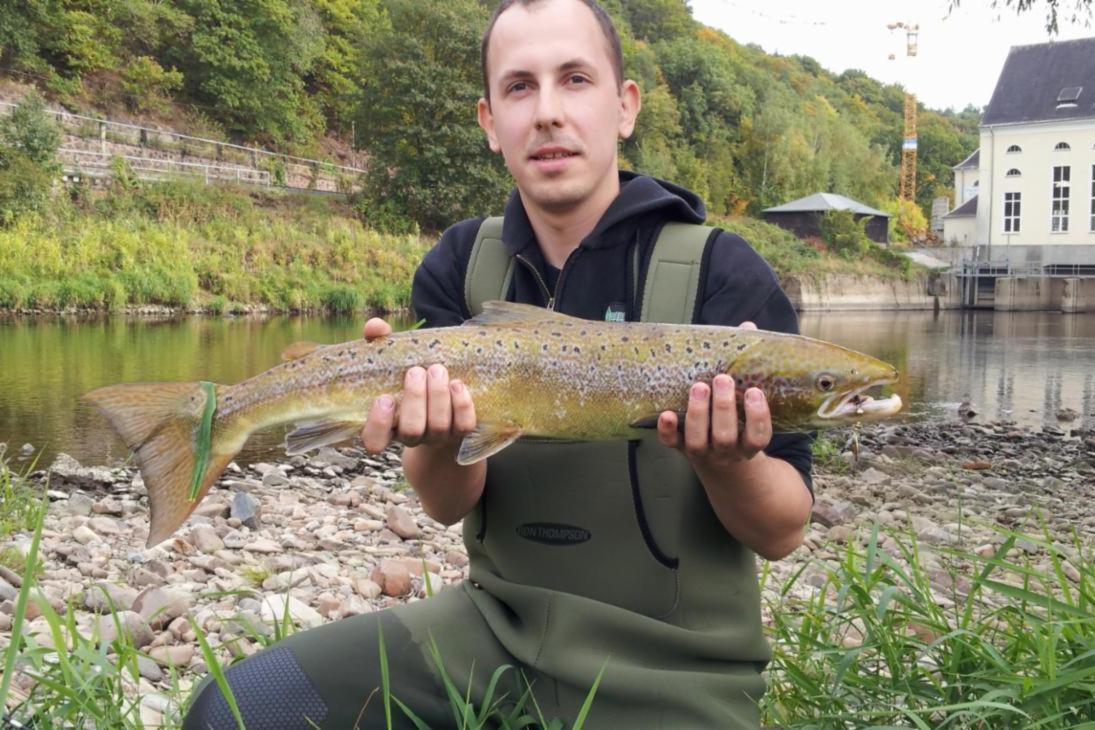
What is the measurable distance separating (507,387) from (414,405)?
29cm

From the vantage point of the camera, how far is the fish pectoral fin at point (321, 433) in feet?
9.35

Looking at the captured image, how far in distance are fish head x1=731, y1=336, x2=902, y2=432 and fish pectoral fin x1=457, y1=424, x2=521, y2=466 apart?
2.21 ft

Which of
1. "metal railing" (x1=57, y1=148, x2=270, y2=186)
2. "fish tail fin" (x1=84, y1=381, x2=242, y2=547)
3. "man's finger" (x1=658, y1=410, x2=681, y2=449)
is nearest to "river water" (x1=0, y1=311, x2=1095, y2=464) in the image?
"fish tail fin" (x1=84, y1=381, x2=242, y2=547)

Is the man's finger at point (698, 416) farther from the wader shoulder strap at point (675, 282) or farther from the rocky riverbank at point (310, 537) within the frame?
the rocky riverbank at point (310, 537)

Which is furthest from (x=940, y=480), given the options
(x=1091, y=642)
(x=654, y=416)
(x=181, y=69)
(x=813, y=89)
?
(x=813, y=89)

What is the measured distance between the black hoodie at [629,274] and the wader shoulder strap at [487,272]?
4 centimetres

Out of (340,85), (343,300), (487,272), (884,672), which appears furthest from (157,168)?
(884,672)

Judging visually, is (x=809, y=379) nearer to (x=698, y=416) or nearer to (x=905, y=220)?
(x=698, y=416)

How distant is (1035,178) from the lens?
2405 inches

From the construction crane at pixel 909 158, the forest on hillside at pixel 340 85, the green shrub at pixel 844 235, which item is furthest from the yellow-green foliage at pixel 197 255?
the construction crane at pixel 909 158

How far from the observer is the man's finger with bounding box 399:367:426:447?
9.05 feet

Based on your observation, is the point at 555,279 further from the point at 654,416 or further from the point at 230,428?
the point at 230,428

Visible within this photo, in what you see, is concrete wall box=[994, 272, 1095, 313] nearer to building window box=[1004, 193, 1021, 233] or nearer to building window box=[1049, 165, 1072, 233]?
building window box=[1049, 165, 1072, 233]

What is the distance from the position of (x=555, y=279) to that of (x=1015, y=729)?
197 centimetres
